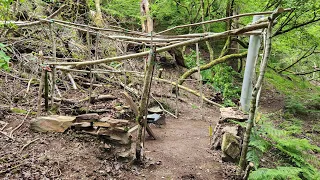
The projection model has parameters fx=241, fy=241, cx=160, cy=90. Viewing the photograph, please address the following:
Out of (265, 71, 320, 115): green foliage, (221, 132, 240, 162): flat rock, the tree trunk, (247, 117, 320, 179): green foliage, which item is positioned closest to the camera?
(247, 117, 320, 179): green foliage

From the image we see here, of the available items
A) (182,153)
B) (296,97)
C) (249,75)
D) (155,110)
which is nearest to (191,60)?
(296,97)

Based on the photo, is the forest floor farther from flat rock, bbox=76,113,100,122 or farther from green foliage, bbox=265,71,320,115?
green foliage, bbox=265,71,320,115

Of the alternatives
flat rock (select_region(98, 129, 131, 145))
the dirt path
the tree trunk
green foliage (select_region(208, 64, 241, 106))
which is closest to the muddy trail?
the dirt path

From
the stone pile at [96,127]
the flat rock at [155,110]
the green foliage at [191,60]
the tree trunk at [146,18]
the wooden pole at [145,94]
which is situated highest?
the tree trunk at [146,18]

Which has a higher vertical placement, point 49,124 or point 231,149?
point 49,124

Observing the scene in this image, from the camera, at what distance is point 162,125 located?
5.96m

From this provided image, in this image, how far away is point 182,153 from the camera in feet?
14.0

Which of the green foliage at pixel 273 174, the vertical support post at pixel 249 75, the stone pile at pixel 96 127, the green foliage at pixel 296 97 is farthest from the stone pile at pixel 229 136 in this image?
the green foliage at pixel 296 97

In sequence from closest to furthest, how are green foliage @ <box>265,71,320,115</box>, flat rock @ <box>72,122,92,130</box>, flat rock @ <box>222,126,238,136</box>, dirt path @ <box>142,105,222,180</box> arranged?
dirt path @ <box>142,105,222,180</box> < flat rock @ <box>72,122,92,130</box> < flat rock @ <box>222,126,238,136</box> < green foliage @ <box>265,71,320,115</box>

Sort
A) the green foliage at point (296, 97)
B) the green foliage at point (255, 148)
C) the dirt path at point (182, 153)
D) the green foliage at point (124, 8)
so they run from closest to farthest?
the green foliage at point (255, 148) → the dirt path at point (182, 153) → the green foliage at point (296, 97) → the green foliage at point (124, 8)

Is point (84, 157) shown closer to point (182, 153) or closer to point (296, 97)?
point (182, 153)

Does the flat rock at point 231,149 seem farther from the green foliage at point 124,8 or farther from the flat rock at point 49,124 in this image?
the green foliage at point 124,8

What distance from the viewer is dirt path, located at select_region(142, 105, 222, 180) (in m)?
3.56

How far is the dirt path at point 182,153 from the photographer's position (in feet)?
11.7
